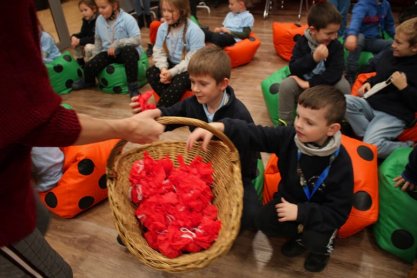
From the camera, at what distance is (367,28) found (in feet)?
9.19

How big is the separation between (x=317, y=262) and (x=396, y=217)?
1.28 feet

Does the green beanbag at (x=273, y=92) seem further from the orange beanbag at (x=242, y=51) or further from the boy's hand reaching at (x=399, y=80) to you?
the orange beanbag at (x=242, y=51)

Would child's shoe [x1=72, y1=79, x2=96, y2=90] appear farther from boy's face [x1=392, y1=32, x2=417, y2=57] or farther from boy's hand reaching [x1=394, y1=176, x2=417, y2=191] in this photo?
boy's hand reaching [x1=394, y1=176, x2=417, y2=191]

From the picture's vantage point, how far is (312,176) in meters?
1.31

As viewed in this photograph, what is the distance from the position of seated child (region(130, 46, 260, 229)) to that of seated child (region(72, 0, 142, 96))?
1.39 m

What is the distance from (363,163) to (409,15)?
6.88ft

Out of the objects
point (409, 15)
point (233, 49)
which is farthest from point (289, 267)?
point (409, 15)

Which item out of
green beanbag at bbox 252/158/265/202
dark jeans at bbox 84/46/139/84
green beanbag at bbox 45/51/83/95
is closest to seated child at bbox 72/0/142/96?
dark jeans at bbox 84/46/139/84

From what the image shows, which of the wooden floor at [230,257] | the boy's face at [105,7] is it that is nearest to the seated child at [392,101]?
the wooden floor at [230,257]

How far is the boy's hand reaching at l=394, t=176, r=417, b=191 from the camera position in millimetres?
1379

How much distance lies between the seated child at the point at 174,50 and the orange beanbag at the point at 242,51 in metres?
0.65

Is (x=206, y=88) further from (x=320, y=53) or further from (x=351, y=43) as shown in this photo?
(x=351, y=43)

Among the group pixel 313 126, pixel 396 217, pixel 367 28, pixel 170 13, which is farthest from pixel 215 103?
pixel 367 28

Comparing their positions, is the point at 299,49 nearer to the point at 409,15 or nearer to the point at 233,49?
the point at 233,49
